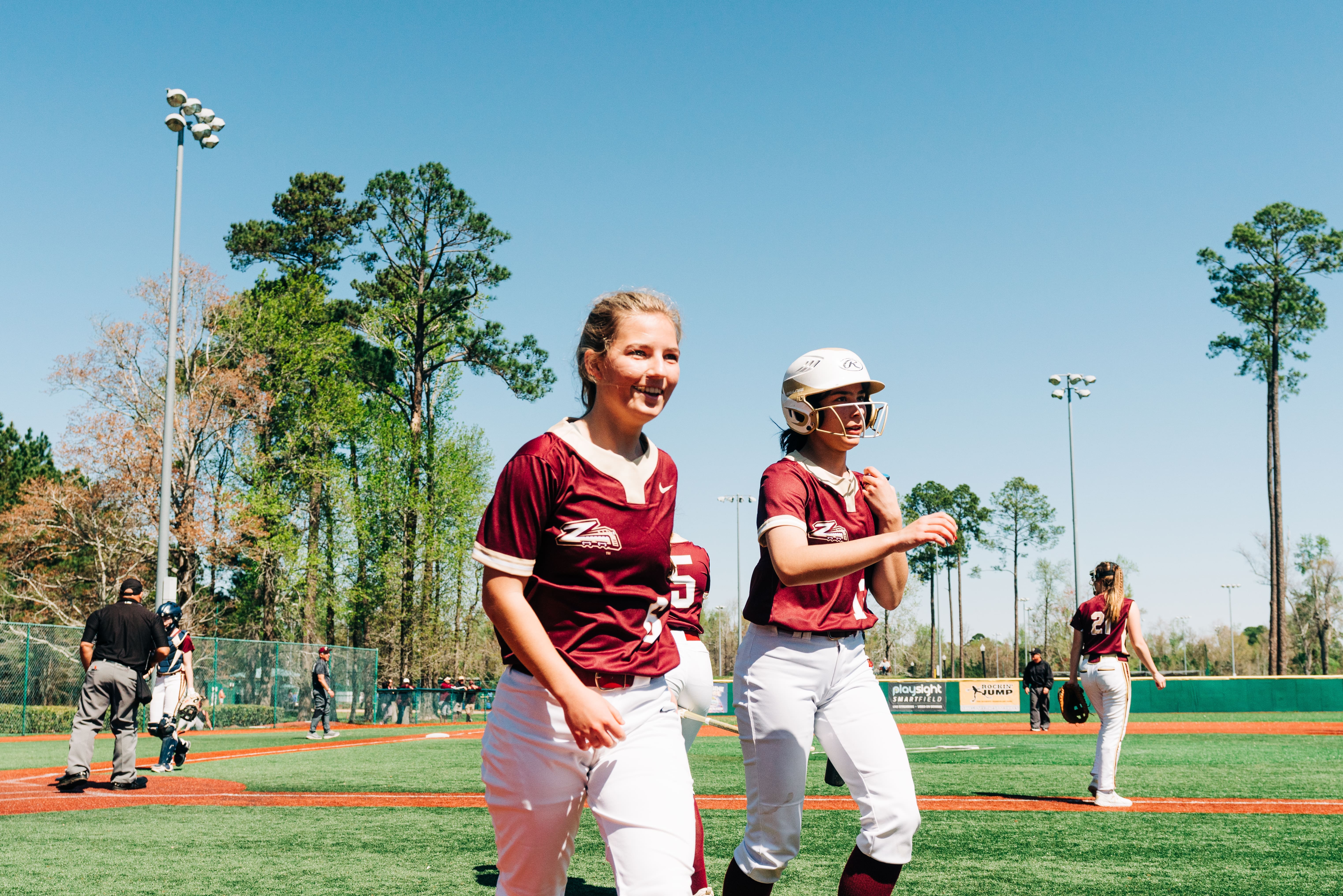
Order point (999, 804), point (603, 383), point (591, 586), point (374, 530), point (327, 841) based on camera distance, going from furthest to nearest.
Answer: point (374, 530)
point (999, 804)
point (327, 841)
point (603, 383)
point (591, 586)

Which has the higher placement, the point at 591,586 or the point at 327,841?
→ the point at 591,586

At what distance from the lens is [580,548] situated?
283 cm

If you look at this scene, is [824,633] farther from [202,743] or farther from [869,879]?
[202,743]

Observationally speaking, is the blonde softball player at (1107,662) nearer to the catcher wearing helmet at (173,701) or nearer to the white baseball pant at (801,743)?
the white baseball pant at (801,743)

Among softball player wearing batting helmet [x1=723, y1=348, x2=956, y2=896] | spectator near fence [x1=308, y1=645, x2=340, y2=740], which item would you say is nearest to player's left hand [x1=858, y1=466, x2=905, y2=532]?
softball player wearing batting helmet [x1=723, y1=348, x2=956, y2=896]

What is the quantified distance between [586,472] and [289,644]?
3325 centimetres

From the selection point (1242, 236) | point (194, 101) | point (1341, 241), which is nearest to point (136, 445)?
point (194, 101)

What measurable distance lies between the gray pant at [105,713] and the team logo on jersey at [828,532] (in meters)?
9.04

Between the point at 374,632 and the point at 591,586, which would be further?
the point at 374,632

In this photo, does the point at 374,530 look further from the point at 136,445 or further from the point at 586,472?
the point at 586,472

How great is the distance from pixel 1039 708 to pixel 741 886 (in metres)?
25.7

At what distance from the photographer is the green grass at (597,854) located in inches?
234

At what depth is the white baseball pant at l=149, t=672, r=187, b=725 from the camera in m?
13.7

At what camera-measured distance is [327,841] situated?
7688 mm
